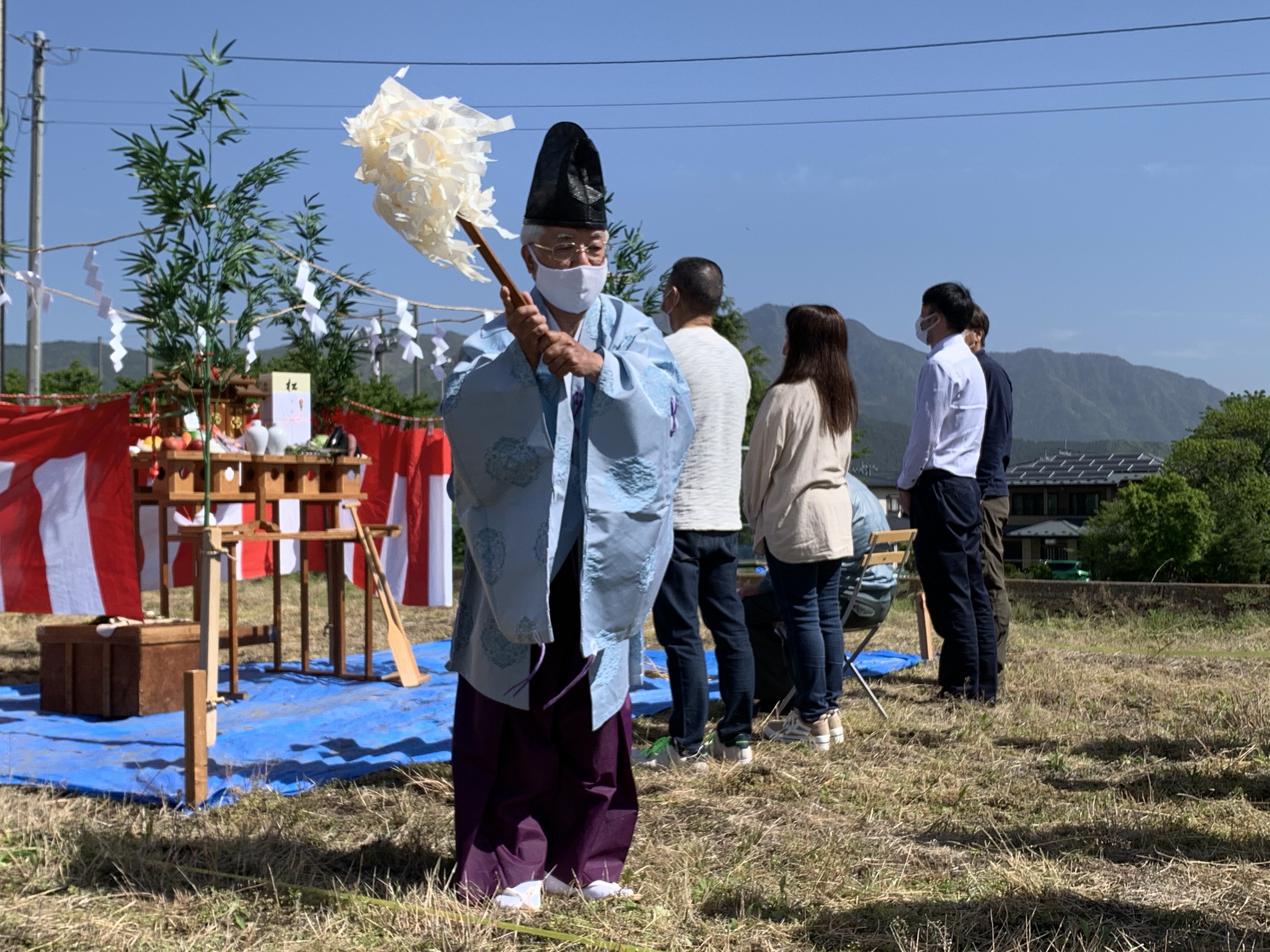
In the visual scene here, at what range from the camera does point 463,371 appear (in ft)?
8.52

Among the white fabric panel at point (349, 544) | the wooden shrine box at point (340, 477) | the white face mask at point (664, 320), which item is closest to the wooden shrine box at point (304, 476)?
the wooden shrine box at point (340, 477)

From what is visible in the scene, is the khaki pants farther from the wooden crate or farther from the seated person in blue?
the wooden crate

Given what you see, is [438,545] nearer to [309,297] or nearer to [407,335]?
[407,335]

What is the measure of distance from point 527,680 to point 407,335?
4725mm

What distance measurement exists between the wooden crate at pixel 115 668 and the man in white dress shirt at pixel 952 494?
3.36 meters

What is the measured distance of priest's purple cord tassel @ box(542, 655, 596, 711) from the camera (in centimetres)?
261

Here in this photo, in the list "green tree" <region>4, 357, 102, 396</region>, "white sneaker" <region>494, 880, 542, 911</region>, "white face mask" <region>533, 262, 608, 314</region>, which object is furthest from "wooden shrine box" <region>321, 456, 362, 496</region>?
"green tree" <region>4, 357, 102, 396</region>

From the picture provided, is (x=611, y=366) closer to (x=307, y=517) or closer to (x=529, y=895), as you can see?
(x=529, y=895)

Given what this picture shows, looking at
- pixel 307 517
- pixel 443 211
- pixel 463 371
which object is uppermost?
pixel 443 211

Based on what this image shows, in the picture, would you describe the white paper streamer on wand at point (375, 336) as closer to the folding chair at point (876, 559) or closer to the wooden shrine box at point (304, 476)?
the wooden shrine box at point (304, 476)

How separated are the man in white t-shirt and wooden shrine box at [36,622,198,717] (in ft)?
7.97

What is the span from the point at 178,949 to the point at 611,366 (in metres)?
1.53

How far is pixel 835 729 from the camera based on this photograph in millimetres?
4465

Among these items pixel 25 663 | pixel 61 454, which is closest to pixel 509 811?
pixel 61 454
